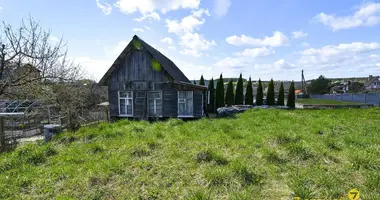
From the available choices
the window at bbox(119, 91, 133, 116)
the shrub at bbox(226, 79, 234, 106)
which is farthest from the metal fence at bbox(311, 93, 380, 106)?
the window at bbox(119, 91, 133, 116)

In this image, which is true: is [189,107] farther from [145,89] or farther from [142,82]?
[142,82]

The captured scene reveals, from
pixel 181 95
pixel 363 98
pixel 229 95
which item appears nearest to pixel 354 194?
pixel 181 95

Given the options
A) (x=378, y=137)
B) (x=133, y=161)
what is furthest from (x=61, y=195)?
(x=378, y=137)

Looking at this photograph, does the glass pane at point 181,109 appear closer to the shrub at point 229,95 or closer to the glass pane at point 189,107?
the glass pane at point 189,107

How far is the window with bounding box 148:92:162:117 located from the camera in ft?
44.7

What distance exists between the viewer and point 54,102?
476 inches

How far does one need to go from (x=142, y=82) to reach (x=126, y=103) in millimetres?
1939

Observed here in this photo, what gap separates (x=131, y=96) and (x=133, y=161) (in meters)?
10.4

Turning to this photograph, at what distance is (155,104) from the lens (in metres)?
13.7

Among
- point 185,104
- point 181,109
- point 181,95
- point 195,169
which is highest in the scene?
point 181,95

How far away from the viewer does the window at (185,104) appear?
1343 centimetres

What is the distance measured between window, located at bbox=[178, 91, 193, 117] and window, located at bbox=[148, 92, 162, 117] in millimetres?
1374

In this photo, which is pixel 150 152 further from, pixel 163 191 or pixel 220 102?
pixel 220 102

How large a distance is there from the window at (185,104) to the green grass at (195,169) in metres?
7.92
